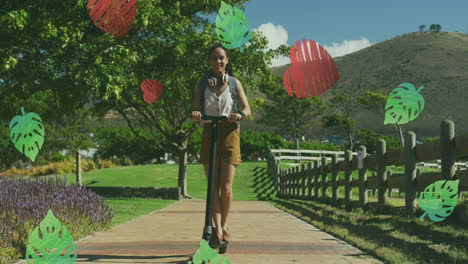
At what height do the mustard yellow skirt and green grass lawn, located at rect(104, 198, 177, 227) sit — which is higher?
the mustard yellow skirt

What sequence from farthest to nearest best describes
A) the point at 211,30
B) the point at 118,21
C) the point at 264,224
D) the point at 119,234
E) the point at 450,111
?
the point at 450,111 < the point at 211,30 < the point at 264,224 < the point at 119,234 < the point at 118,21

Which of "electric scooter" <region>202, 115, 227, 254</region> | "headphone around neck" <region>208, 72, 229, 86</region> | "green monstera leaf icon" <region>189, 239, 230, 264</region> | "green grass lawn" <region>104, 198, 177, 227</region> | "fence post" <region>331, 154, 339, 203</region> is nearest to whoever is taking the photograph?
"green monstera leaf icon" <region>189, 239, 230, 264</region>

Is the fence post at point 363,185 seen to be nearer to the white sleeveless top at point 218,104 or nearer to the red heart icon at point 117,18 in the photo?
the red heart icon at point 117,18

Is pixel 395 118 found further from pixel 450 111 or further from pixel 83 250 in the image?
pixel 450 111

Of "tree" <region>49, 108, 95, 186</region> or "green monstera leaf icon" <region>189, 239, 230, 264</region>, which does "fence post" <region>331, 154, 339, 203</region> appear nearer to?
"green monstera leaf icon" <region>189, 239, 230, 264</region>

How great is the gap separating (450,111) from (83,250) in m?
99.4

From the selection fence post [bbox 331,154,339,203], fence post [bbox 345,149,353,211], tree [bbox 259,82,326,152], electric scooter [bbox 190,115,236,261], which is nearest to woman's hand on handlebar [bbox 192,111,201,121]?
electric scooter [bbox 190,115,236,261]

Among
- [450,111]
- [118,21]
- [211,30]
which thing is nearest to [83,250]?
[118,21]

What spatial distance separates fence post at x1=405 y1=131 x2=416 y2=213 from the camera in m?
7.99

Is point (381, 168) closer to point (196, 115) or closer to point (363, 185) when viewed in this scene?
point (363, 185)

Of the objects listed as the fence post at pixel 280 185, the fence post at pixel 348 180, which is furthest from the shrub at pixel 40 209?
the fence post at pixel 280 185

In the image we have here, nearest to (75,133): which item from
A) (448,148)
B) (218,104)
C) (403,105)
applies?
(448,148)

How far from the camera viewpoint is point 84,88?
1202cm

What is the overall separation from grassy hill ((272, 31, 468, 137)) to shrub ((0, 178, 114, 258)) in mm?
83468
